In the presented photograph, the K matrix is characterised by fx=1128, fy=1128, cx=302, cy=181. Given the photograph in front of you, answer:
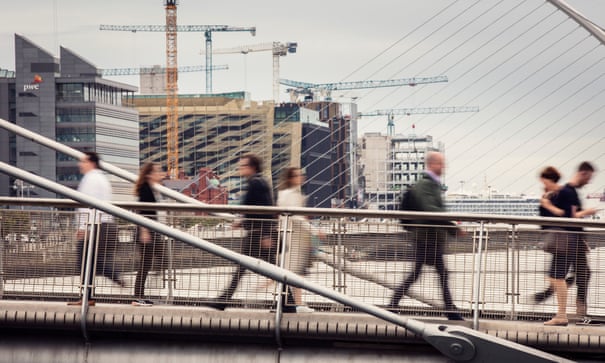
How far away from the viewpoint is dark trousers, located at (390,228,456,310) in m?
9.22

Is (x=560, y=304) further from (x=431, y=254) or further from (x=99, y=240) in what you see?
(x=99, y=240)

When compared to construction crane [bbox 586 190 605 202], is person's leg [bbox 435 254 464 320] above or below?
below

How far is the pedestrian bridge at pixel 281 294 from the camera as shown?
8.74m

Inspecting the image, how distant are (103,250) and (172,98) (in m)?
178

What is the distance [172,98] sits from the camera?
609ft

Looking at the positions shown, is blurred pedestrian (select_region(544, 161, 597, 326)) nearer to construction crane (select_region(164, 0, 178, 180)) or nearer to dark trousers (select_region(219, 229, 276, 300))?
dark trousers (select_region(219, 229, 276, 300))

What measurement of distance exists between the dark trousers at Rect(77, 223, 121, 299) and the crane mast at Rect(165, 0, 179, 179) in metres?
171

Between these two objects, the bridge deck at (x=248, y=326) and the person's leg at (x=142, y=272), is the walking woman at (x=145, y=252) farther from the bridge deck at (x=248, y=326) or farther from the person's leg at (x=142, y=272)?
the bridge deck at (x=248, y=326)

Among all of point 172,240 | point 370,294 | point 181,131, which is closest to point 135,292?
point 172,240

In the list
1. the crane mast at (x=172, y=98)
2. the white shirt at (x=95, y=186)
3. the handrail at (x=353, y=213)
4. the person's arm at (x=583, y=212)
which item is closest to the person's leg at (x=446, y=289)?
the handrail at (x=353, y=213)

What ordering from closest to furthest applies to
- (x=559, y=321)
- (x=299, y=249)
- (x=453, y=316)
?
1. (x=559, y=321)
2. (x=453, y=316)
3. (x=299, y=249)

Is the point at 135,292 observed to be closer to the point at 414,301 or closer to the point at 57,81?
the point at 414,301

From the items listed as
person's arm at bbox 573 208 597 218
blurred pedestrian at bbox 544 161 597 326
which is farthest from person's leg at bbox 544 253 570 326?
person's arm at bbox 573 208 597 218

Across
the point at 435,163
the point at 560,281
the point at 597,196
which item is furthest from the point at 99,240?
the point at 597,196
